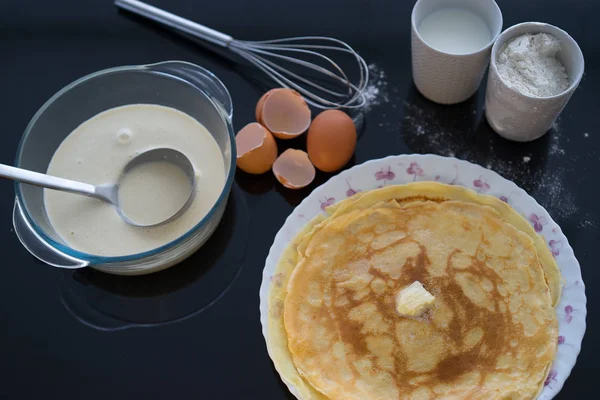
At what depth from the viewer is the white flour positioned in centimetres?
186

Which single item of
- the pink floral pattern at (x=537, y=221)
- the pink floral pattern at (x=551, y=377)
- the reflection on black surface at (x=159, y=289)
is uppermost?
the pink floral pattern at (x=537, y=221)

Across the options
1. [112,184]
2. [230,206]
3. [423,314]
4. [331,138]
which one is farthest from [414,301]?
[112,184]

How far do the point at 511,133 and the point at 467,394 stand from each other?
0.73 meters

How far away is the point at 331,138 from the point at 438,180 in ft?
0.98

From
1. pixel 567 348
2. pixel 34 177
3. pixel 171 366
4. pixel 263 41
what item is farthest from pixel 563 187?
pixel 34 177

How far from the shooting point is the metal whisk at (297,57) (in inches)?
84.1

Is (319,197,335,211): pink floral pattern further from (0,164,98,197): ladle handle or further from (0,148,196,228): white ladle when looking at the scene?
(0,164,98,197): ladle handle

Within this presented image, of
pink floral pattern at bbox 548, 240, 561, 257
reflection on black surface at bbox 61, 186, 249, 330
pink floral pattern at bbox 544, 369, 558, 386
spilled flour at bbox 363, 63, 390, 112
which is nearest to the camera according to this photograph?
pink floral pattern at bbox 544, 369, 558, 386

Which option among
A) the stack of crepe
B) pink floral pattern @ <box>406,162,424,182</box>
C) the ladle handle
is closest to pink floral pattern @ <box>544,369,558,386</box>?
the stack of crepe

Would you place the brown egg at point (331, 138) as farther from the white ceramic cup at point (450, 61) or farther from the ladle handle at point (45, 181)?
the ladle handle at point (45, 181)

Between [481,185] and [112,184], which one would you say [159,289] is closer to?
[112,184]

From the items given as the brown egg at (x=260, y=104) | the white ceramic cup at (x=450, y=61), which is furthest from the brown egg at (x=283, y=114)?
the white ceramic cup at (x=450, y=61)

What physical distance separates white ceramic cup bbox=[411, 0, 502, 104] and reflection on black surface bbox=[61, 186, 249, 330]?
2.16 ft

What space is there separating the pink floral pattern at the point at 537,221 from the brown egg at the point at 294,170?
1.90 feet
